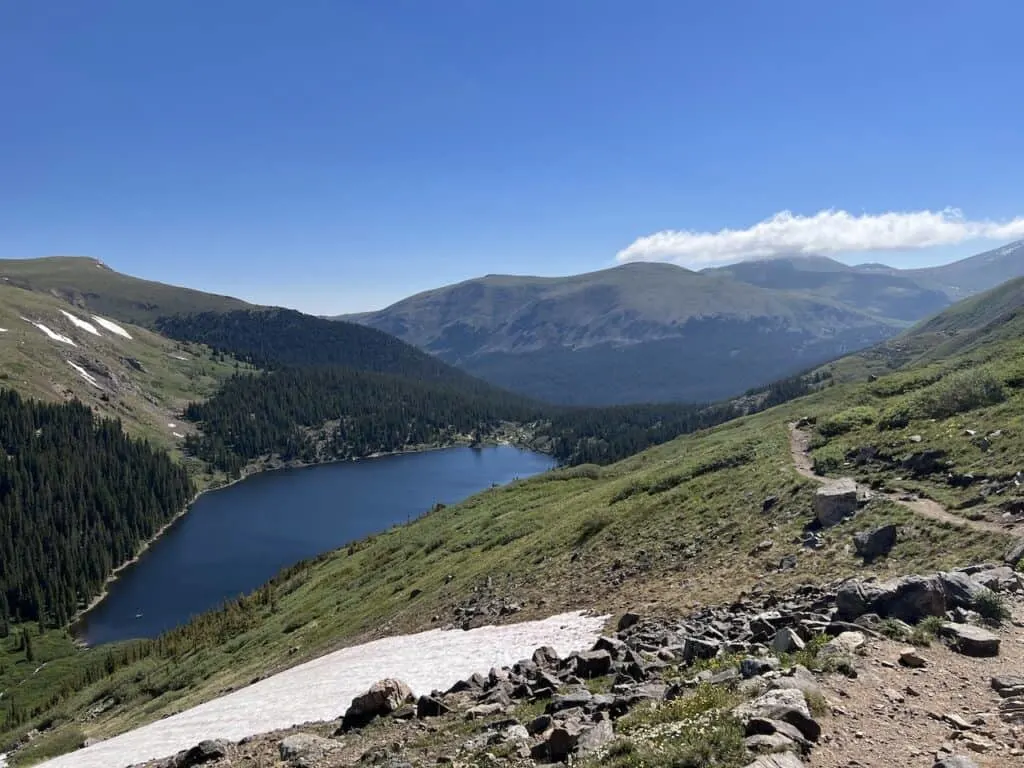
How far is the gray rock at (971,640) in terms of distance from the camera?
1293 cm

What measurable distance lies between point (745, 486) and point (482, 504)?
38.0 m

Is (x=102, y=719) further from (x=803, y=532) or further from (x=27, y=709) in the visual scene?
(x=803, y=532)

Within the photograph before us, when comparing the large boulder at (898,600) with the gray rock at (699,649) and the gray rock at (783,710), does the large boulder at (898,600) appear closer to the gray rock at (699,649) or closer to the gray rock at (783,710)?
the gray rock at (699,649)

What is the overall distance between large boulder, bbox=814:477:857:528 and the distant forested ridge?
136 meters

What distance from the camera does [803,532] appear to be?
2508cm

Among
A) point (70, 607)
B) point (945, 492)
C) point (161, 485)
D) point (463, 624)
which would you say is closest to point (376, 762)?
point (463, 624)

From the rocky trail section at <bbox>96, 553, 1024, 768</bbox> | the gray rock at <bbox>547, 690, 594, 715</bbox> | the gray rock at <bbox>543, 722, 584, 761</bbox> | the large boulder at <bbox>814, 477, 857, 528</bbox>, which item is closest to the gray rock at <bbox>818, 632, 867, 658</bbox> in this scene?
the rocky trail section at <bbox>96, 553, 1024, 768</bbox>

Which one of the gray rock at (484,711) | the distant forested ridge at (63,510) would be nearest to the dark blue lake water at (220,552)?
the distant forested ridge at (63,510)

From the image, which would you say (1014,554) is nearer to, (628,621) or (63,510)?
(628,621)

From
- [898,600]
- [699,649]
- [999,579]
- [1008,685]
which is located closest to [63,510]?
[699,649]

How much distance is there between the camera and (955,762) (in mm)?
8922

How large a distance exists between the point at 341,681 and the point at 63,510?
173959 millimetres

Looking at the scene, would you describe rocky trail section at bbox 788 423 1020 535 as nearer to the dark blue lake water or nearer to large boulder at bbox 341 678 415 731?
large boulder at bbox 341 678 415 731

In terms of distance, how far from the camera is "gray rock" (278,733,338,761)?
1526 centimetres
